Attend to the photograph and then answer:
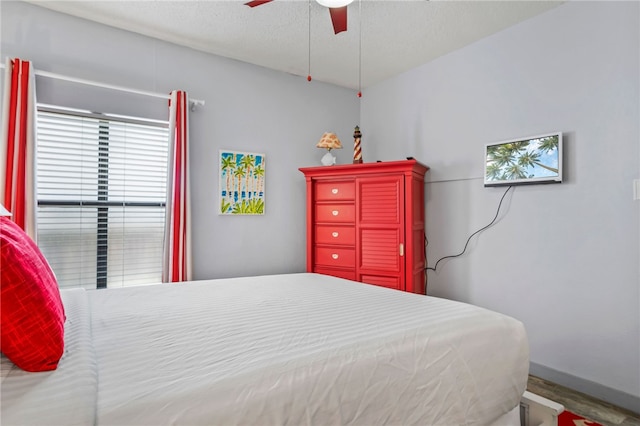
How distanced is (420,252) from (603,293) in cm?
130

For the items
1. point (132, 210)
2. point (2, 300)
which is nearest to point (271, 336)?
point (2, 300)

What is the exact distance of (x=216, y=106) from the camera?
121 inches

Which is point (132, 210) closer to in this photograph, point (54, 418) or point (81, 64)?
point (81, 64)

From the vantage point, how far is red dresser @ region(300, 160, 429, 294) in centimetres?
286

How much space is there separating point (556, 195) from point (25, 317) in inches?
109

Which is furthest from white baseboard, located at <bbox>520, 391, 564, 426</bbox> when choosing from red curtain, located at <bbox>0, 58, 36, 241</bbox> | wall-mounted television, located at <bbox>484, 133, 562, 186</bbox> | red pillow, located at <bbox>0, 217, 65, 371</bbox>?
red curtain, located at <bbox>0, 58, 36, 241</bbox>

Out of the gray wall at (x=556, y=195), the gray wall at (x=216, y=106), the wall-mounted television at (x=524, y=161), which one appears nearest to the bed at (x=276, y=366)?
the gray wall at (x=556, y=195)

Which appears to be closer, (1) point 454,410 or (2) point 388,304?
(1) point 454,410

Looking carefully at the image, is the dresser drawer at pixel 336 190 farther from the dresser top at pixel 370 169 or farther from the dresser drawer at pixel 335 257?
the dresser drawer at pixel 335 257

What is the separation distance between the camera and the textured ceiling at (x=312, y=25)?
2381mm

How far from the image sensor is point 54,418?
0.71m

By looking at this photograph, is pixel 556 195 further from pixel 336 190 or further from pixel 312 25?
pixel 312 25

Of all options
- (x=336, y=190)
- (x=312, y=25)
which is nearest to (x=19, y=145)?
(x=312, y=25)

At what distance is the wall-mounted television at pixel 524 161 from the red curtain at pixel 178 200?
234cm
